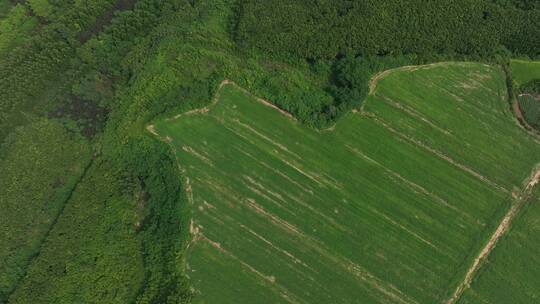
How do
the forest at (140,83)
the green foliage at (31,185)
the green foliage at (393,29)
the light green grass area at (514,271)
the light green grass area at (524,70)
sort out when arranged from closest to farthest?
1. the light green grass area at (514,271)
2. the forest at (140,83)
3. the green foliage at (31,185)
4. the green foliage at (393,29)
5. the light green grass area at (524,70)

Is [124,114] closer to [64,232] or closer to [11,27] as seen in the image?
[64,232]

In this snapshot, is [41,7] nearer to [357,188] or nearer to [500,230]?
[357,188]

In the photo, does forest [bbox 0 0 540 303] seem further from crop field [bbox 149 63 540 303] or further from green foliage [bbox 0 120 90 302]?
crop field [bbox 149 63 540 303]

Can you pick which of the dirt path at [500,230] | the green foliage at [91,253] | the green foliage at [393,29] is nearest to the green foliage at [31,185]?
the green foliage at [91,253]

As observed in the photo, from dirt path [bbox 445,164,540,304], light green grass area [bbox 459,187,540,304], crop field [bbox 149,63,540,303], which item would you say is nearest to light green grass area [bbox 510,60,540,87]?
crop field [bbox 149,63,540,303]

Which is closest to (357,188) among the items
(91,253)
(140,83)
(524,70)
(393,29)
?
(393,29)

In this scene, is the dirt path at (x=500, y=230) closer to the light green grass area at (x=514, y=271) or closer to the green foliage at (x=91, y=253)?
the light green grass area at (x=514, y=271)

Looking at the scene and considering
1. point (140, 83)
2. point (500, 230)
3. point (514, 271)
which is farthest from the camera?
point (140, 83)
